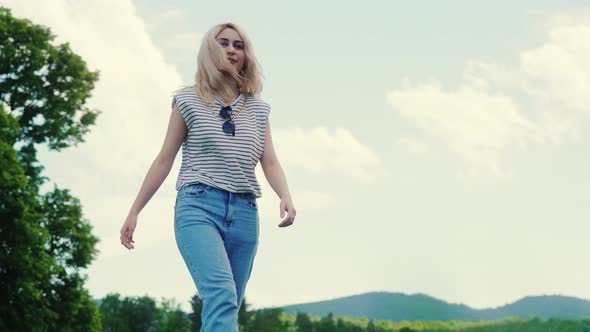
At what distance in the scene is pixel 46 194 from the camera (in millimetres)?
A: 30141

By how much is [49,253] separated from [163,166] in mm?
25193

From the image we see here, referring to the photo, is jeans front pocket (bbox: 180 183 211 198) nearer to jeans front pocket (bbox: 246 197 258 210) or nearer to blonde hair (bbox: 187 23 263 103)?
jeans front pocket (bbox: 246 197 258 210)

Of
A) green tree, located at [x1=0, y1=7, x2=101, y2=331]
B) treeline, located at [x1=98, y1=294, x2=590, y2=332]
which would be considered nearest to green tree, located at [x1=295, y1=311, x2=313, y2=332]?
treeline, located at [x1=98, y1=294, x2=590, y2=332]

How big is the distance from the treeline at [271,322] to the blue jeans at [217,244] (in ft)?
257

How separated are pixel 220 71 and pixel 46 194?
25.2 m

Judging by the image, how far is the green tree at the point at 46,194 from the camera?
2842 cm

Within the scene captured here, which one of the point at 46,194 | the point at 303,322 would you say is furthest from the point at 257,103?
the point at 303,322

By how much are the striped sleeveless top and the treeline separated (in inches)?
3072

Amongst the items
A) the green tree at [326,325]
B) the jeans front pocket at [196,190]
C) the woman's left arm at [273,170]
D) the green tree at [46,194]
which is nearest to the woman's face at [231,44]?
the woman's left arm at [273,170]

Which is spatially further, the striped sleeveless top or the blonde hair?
the blonde hair

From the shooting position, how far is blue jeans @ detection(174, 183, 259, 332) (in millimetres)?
5461

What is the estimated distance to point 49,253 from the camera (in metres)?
30.1

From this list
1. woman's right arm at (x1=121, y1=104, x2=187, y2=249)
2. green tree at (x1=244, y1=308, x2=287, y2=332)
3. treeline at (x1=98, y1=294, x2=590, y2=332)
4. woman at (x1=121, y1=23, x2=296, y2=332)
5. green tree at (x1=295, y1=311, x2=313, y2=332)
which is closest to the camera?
woman at (x1=121, y1=23, x2=296, y2=332)

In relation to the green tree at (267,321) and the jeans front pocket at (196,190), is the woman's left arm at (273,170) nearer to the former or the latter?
the jeans front pocket at (196,190)
